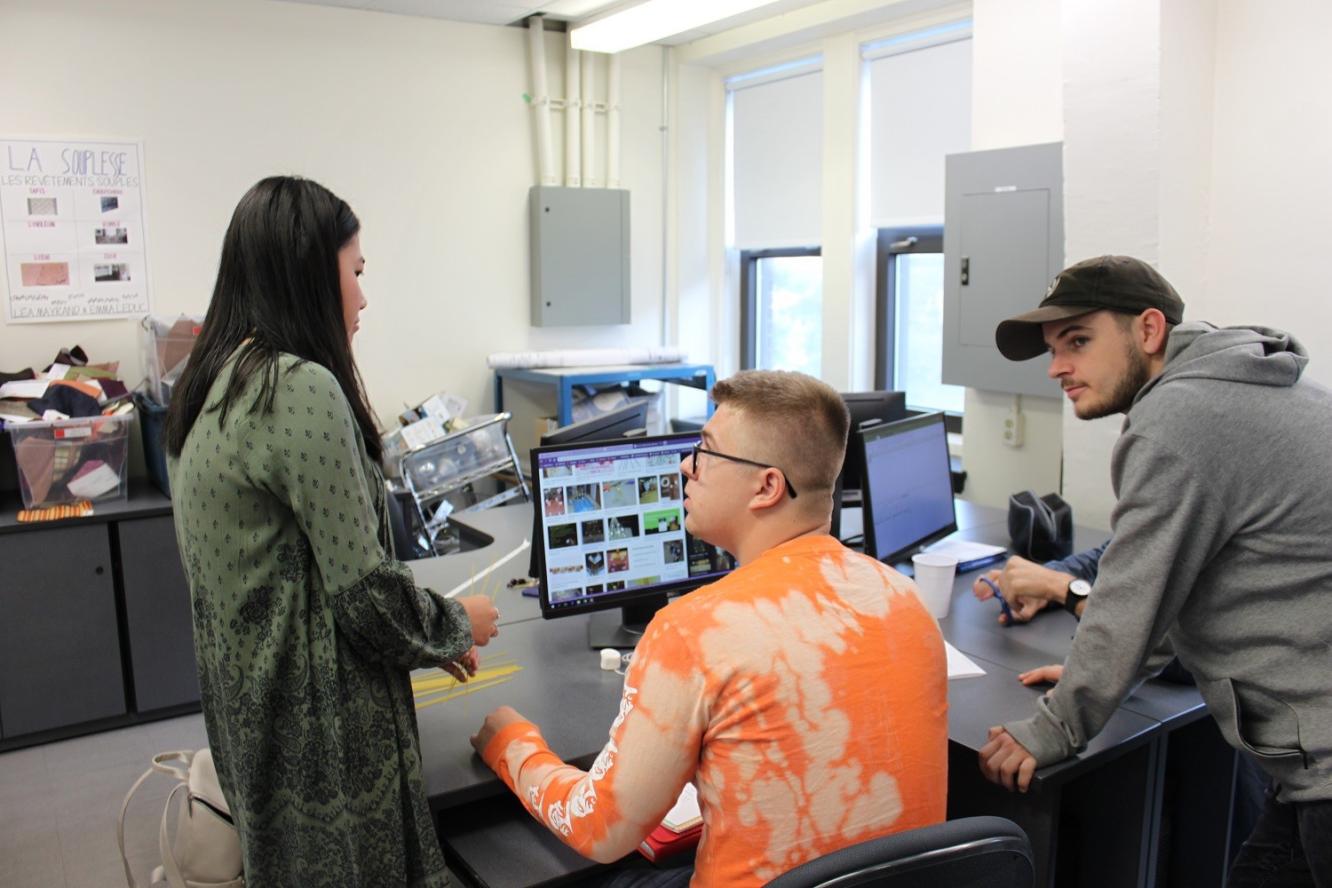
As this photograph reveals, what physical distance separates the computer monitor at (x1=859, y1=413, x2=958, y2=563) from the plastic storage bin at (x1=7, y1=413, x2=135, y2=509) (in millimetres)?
2600

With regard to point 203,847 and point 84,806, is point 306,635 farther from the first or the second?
point 84,806

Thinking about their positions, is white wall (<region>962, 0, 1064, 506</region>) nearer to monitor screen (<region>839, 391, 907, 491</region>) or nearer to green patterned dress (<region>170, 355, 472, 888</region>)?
monitor screen (<region>839, 391, 907, 491</region>)

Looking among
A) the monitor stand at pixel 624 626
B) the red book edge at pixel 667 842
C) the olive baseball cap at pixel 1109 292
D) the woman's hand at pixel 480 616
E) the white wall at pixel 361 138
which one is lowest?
the red book edge at pixel 667 842

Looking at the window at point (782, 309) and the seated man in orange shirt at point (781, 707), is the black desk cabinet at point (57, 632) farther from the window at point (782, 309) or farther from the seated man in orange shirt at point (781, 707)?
the window at point (782, 309)

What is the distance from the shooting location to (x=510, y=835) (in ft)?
5.26

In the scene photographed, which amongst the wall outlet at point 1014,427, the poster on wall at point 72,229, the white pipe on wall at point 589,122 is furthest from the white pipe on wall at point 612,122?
the wall outlet at point 1014,427

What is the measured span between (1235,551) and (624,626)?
1.15 m

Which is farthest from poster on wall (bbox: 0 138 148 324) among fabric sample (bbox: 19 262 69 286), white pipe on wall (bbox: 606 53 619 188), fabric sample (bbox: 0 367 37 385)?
white pipe on wall (bbox: 606 53 619 188)

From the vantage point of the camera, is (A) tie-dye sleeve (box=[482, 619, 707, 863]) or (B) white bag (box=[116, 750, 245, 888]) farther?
(B) white bag (box=[116, 750, 245, 888])

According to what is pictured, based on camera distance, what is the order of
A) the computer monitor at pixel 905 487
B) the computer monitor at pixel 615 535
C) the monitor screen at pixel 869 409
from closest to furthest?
the computer monitor at pixel 615 535 → the computer monitor at pixel 905 487 → the monitor screen at pixel 869 409

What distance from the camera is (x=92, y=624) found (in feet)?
11.6

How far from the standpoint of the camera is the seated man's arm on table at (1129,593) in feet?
5.03

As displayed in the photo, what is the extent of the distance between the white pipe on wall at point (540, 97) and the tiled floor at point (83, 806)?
2.71m

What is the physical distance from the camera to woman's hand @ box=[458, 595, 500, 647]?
5.53 ft
